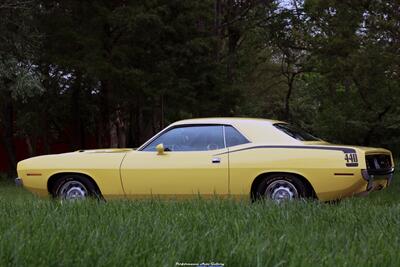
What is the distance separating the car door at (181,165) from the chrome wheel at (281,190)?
0.61 metres

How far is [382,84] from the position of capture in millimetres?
16422

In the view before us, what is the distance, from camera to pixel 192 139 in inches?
359

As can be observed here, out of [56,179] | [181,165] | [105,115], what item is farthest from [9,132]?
[181,165]

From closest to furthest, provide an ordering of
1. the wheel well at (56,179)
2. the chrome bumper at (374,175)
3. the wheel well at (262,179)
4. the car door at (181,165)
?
the chrome bumper at (374,175)
the wheel well at (262,179)
the car door at (181,165)
the wheel well at (56,179)

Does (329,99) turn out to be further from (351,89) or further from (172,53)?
(172,53)

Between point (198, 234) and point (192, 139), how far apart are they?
14.3ft

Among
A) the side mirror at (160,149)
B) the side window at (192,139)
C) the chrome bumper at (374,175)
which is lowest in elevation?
the chrome bumper at (374,175)

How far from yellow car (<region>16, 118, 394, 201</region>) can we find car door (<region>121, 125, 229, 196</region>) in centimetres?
1

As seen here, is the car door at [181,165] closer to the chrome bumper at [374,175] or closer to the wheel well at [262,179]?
the wheel well at [262,179]

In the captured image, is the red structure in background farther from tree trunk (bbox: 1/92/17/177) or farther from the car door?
the car door

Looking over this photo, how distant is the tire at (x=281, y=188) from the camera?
27.5ft

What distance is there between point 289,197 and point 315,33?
45.1 feet

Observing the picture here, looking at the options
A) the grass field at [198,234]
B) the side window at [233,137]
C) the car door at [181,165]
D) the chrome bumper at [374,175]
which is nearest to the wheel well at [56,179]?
the car door at [181,165]

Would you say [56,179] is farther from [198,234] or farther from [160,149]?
[198,234]
